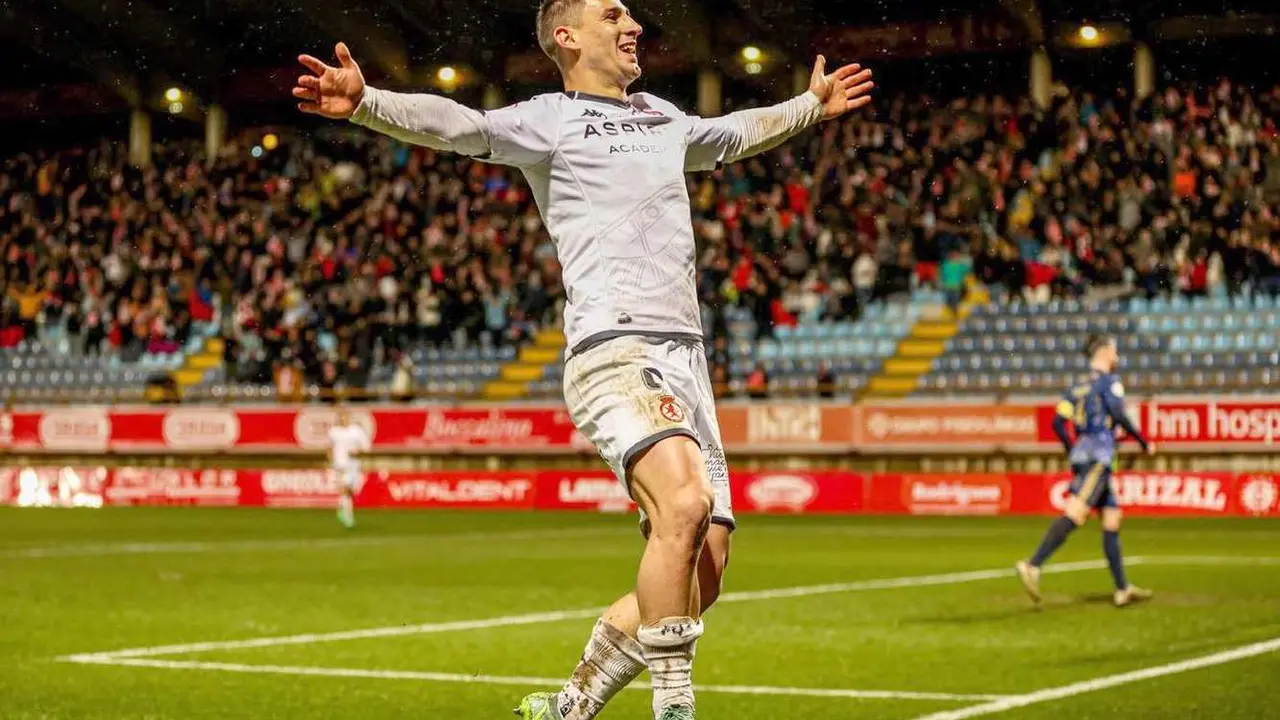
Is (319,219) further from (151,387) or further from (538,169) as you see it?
(538,169)

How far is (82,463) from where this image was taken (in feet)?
115

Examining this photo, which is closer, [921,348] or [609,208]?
[609,208]

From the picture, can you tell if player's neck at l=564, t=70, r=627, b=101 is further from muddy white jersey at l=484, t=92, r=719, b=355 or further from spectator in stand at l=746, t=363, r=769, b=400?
spectator in stand at l=746, t=363, r=769, b=400

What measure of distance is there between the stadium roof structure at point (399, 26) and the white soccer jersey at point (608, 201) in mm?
29261

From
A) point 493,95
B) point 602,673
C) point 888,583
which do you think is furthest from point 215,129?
point 602,673

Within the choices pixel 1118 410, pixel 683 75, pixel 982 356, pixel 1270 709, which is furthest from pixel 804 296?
pixel 1270 709

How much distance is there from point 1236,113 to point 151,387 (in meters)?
19.4

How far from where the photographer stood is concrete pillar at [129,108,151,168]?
144 ft

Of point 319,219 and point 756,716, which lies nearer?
point 756,716

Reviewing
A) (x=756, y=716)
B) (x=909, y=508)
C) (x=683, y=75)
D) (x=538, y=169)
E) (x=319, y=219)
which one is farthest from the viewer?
(x=683, y=75)

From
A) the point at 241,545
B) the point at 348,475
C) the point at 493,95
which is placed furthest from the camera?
the point at 493,95

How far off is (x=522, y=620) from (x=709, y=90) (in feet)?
83.8

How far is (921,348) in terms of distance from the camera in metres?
30.6

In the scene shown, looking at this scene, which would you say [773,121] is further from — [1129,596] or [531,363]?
[531,363]
